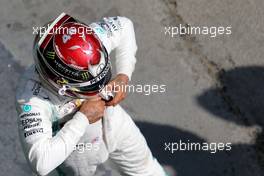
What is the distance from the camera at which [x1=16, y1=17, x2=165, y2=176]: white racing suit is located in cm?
348

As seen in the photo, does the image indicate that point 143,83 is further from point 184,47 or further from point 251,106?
point 251,106

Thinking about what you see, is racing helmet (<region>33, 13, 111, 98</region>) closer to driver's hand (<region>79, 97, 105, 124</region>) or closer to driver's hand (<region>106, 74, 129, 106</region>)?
driver's hand (<region>79, 97, 105, 124</region>)

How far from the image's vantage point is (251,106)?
5.24 metres

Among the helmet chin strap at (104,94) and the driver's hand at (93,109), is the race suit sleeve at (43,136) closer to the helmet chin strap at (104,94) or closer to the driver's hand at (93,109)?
the driver's hand at (93,109)

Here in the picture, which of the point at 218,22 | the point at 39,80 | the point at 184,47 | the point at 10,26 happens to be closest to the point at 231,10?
the point at 218,22

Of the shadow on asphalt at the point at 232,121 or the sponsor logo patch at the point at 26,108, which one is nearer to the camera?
the sponsor logo patch at the point at 26,108

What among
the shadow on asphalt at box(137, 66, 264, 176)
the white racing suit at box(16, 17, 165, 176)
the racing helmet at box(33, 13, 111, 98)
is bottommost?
the shadow on asphalt at box(137, 66, 264, 176)

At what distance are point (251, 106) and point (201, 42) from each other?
2.37 feet

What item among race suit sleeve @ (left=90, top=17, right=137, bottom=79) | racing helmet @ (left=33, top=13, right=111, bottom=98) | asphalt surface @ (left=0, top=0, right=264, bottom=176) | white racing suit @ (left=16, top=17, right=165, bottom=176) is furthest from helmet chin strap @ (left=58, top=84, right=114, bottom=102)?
asphalt surface @ (left=0, top=0, right=264, bottom=176)

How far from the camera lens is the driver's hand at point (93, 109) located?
3.59 m

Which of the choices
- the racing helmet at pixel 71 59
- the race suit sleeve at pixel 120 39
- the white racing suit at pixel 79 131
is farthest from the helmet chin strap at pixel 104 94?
the race suit sleeve at pixel 120 39

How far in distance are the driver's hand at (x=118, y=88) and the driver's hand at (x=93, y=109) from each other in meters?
0.11

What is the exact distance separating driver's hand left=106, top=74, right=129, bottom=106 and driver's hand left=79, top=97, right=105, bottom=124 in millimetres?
112

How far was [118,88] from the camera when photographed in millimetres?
3834
